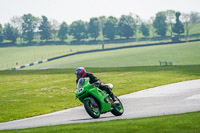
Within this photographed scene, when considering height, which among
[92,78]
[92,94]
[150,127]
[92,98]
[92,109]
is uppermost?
[92,78]

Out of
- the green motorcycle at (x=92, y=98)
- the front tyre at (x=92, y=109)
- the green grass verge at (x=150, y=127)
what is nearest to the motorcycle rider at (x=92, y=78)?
the green motorcycle at (x=92, y=98)

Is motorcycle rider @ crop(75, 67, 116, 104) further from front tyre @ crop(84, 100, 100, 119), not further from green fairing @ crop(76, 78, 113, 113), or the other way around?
front tyre @ crop(84, 100, 100, 119)

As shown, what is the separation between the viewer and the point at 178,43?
12088cm

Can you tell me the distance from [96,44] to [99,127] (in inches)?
6556

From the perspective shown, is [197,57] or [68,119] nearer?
[68,119]

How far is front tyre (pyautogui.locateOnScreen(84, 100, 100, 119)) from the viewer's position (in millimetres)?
14239

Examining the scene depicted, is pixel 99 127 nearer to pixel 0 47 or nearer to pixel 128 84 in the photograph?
pixel 128 84

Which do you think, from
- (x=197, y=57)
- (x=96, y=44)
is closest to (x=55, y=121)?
(x=197, y=57)

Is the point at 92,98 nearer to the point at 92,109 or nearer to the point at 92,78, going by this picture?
the point at 92,109

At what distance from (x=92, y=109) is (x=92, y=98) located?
0.38m

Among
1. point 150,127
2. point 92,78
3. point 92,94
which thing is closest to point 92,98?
point 92,94

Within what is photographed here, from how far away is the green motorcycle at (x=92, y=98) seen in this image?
46.8 ft

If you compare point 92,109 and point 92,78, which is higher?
point 92,78

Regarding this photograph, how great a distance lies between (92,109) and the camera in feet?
47.7
